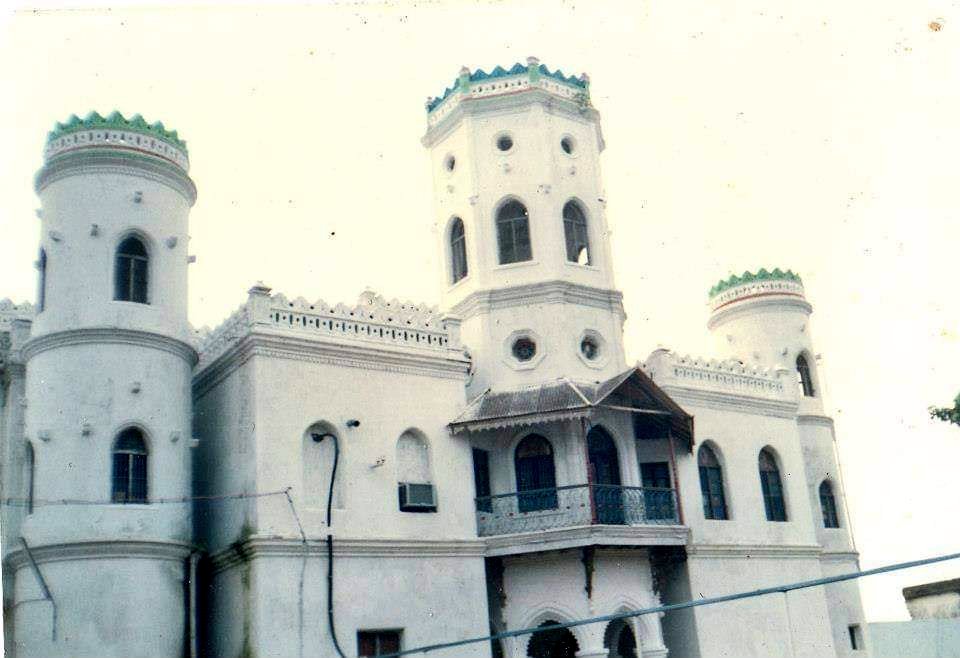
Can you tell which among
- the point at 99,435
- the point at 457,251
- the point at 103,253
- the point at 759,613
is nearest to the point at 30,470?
the point at 99,435

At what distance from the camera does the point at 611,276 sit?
84.4 feet

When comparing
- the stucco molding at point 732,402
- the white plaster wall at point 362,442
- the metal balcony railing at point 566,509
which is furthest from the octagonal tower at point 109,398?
the stucco molding at point 732,402

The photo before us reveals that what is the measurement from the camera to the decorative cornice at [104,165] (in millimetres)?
20734

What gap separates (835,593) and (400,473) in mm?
13936

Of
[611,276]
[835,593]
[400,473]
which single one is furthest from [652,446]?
[835,593]

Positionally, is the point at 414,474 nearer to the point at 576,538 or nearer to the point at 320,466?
the point at 320,466

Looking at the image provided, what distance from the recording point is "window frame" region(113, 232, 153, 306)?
2055 cm

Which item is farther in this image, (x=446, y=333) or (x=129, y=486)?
(x=446, y=333)

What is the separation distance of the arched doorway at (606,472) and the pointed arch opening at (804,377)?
386 inches

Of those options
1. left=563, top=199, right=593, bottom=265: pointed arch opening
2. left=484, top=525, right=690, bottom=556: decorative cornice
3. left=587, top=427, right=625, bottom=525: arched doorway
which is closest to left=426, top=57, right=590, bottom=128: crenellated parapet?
left=563, top=199, right=593, bottom=265: pointed arch opening

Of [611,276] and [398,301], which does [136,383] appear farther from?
[611,276]

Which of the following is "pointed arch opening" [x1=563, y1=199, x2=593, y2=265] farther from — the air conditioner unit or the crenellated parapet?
the air conditioner unit

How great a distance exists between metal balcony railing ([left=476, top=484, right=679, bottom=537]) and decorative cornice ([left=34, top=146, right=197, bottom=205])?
9.49m

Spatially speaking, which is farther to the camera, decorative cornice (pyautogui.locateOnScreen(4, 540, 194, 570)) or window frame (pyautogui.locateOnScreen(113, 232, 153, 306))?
window frame (pyautogui.locateOnScreen(113, 232, 153, 306))
